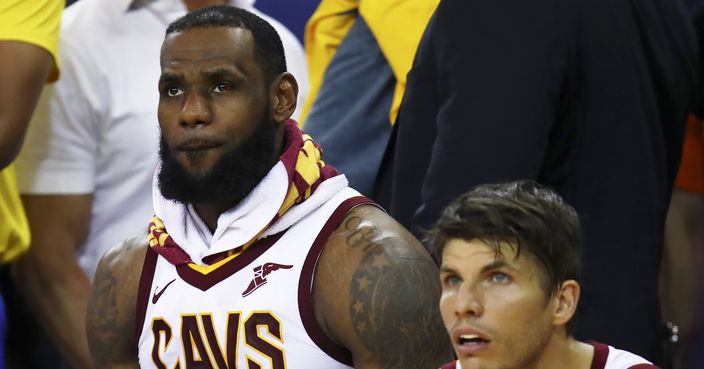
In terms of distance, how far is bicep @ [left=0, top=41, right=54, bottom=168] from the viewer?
4254 mm

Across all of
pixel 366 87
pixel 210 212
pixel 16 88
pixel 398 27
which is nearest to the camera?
pixel 210 212

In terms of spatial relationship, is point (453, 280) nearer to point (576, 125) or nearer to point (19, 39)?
point (576, 125)

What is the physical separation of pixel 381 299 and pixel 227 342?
0.36m

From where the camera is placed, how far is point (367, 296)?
323 centimetres

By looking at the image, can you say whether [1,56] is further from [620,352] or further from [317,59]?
[620,352]

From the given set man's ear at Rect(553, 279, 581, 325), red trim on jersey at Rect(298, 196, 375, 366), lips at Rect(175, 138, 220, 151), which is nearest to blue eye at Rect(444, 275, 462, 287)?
man's ear at Rect(553, 279, 581, 325)

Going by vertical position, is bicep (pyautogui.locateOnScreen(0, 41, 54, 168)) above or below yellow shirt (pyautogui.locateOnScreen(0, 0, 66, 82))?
below

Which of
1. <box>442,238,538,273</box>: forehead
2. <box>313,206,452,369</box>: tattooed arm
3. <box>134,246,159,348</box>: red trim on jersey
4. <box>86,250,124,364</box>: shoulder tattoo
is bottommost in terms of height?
<box>86,250,124,364</box>: shoulder tattoo

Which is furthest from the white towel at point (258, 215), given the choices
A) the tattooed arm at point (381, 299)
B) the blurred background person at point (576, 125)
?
the blurred background person at point (576, 125)

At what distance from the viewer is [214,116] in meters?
3.39

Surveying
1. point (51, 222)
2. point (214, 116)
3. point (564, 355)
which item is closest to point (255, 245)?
point (214, 116)

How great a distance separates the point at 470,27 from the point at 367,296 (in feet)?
2.05

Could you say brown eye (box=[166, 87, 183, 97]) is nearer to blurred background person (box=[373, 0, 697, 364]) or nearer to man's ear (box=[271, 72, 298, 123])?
man's ear (box=[271, 72, 298, 123])

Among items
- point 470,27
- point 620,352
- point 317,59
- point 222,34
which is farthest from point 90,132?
point 620,352
